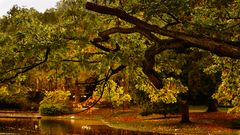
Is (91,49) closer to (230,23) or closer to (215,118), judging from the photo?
(230,23)

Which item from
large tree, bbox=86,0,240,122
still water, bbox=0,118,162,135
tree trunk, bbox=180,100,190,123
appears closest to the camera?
large tree, bbox=86,0,240,122

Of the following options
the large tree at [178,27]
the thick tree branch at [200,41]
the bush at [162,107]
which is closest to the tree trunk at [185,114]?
the bush at [162,107]

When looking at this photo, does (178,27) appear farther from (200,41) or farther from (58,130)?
(58,130)

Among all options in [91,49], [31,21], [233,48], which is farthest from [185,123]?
[233,48]

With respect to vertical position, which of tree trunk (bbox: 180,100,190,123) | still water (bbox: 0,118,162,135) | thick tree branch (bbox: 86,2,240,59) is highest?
thick tree branch (bbox: 86,2,240,59)

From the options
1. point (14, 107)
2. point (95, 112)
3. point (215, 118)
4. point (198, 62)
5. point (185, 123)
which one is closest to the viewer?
point (198, 62)

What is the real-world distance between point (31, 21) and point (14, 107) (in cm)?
5227

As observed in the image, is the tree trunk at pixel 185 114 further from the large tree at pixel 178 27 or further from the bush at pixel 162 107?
the large tree at pixel 178 27

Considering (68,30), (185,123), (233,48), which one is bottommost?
(185,123)

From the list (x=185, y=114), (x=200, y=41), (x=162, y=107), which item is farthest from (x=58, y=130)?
(x=200, y=41)

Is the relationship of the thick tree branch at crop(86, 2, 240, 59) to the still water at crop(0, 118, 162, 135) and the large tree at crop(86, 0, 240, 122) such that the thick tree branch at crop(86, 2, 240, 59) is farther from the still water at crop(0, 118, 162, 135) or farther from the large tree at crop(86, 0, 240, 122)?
the still water at crop(0, 118, 162, 135)

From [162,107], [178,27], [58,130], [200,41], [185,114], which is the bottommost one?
[58,130]

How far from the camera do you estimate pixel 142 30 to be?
10469 mm

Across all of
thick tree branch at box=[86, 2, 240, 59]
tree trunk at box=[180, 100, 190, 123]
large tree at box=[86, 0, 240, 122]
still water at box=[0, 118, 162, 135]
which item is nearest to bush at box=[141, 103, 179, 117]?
tree trunk at box=[180, 100, 190, 123]
